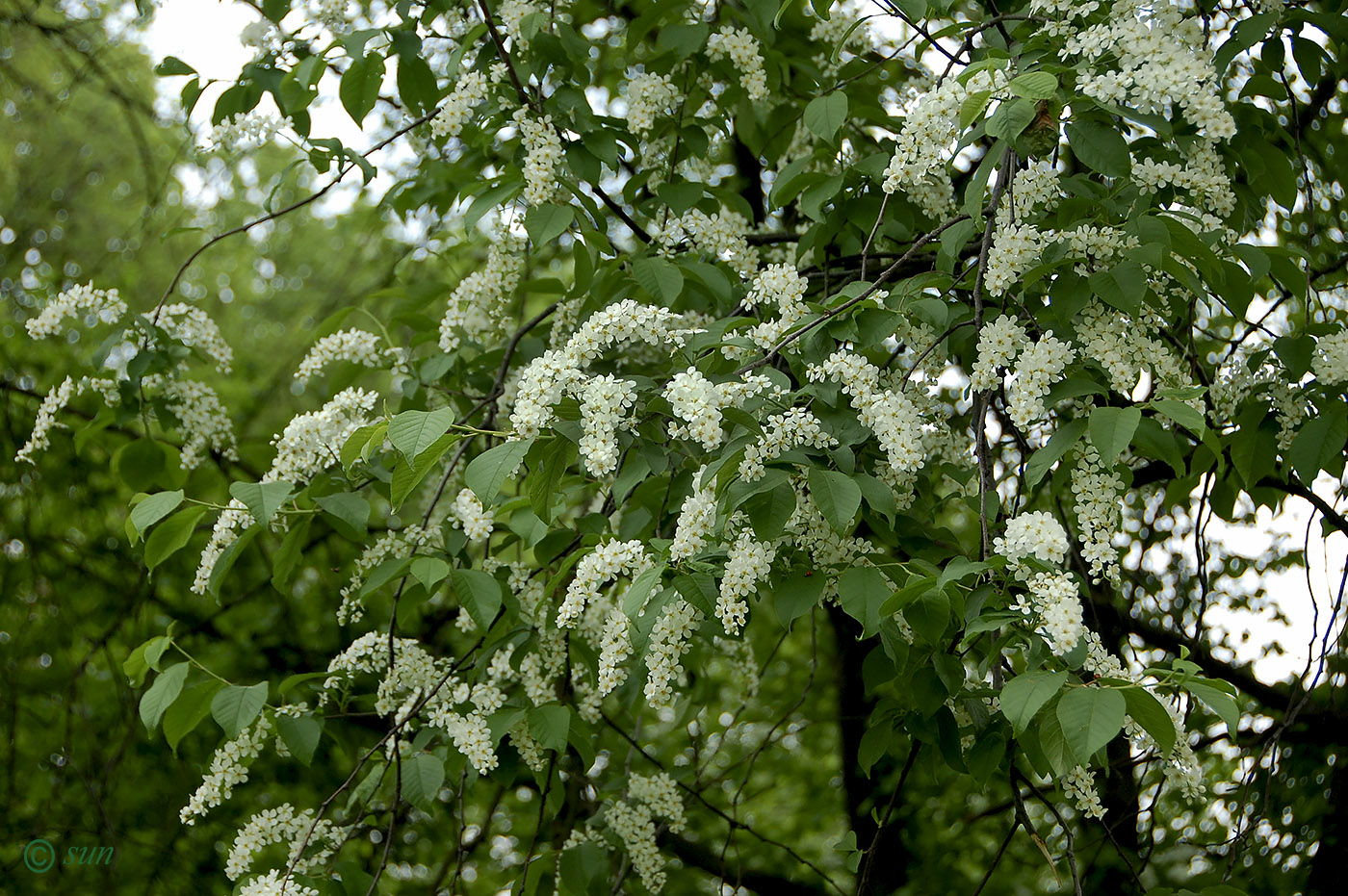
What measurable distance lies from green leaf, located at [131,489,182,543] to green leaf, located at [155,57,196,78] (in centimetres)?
122

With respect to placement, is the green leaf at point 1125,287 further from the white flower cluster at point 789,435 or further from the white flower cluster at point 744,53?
the white flower cluster at point 744,53

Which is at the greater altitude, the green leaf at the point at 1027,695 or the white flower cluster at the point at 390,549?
the white flower cluster at the point at 390,549

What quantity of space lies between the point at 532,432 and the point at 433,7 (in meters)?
1.49

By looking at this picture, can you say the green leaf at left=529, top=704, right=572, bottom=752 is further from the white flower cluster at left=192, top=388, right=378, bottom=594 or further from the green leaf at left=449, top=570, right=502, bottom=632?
the white flower cluster at left=192, top=388, right=378, bottom=594

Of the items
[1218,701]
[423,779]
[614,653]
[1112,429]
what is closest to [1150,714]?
[1218,701]

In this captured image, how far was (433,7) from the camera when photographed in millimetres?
2727

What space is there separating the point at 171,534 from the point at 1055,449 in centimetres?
182

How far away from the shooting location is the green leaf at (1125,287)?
6.15ft

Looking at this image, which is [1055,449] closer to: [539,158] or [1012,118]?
[1012,118]

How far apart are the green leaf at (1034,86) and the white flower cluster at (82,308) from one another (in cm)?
235

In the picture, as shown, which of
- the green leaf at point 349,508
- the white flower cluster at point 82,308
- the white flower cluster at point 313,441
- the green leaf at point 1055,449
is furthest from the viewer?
the white flower cluster at point 82,308

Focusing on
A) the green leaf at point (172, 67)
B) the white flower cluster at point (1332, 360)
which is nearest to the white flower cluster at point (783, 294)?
the white flower cluster at point (1332, 360)

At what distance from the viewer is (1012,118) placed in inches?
68.3

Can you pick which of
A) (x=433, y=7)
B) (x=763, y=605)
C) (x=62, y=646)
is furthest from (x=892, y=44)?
(x=62, y=646)
